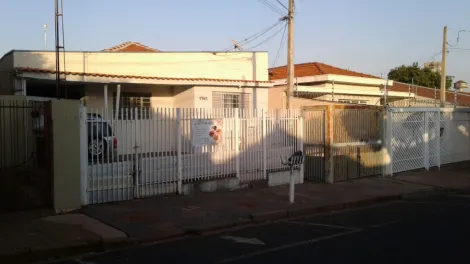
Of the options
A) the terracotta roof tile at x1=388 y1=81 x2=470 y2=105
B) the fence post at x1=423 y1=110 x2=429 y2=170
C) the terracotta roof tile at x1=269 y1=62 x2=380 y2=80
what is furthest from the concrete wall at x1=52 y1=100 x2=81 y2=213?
the terracotta roof tile at x1=388 y1=81 x2=470 y2=105

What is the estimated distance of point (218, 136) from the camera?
12.1 m

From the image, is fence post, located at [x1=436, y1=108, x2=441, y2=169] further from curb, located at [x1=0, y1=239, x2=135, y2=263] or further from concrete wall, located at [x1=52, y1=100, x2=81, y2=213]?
curb, located at [x1=0, y1=239, x2=135, y2=263]

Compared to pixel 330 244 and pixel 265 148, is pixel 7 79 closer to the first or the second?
pixel 265 148

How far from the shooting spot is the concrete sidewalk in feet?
23.4

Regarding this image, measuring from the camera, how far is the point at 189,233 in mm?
8344

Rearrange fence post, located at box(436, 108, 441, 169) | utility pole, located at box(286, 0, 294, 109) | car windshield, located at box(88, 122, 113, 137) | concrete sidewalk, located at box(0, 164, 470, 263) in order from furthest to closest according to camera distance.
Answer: fence post, located at box(436, 108, 441, 169)
utility pole, located at box(286, 0, 294, 109)
car windshield, located at box(88, 122, 113, 137)
concrete sidewalk, located at box(0, 164, 470, 263)

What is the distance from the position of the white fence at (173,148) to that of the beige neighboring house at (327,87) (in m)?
8.82

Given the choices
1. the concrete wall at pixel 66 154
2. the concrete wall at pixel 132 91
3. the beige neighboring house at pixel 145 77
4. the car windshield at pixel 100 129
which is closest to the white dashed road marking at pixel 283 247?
the concrete wall at pixel 66 154

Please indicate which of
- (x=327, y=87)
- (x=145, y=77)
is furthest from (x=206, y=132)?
(x=327, y=87)

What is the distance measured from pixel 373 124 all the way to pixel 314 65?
16058 millimetres

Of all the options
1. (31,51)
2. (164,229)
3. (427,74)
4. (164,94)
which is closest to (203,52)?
(164,94)

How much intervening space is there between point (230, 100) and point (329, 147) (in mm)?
6464

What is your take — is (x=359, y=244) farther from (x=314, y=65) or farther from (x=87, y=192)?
(x=314, y=65)

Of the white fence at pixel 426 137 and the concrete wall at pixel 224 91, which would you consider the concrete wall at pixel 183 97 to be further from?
the white fence at pixel 426 137
